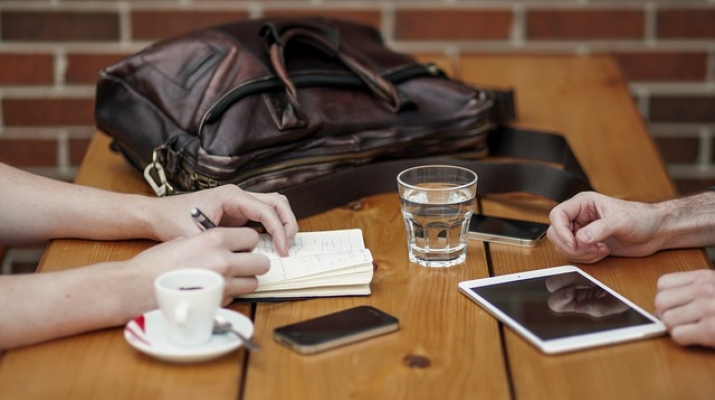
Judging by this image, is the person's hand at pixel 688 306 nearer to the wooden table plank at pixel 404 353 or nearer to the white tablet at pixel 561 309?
the white tablet at pixel 561 309

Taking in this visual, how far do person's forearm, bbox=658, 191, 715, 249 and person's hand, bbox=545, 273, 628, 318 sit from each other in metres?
0.18

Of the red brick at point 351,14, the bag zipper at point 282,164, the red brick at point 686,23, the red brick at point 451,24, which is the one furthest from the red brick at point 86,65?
the red brick at point 686,23

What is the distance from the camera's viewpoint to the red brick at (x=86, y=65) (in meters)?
2.60

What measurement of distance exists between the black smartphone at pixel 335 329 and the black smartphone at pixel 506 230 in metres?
0.32

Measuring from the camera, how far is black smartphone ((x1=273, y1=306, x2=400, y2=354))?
1.13m

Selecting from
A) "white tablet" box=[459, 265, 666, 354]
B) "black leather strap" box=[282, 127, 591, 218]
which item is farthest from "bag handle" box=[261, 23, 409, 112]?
"white tablet" box=[459, 265, 666, 354]

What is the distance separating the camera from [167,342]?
1.10m

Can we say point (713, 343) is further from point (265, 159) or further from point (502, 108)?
point (502, 108)

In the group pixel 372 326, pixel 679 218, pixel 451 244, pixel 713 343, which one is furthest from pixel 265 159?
pixel 713 343

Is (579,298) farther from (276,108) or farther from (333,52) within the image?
(333,52)

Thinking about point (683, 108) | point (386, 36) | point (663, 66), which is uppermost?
point (386, 36)

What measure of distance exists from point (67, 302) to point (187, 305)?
16 cm

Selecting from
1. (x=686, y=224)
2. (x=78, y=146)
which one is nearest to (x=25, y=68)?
(x=78, y=146)

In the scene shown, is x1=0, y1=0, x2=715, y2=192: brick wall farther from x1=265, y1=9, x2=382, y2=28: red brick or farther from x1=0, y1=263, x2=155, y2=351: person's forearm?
x1=0, y1=263, x2=155, y2=351: person's forearm
